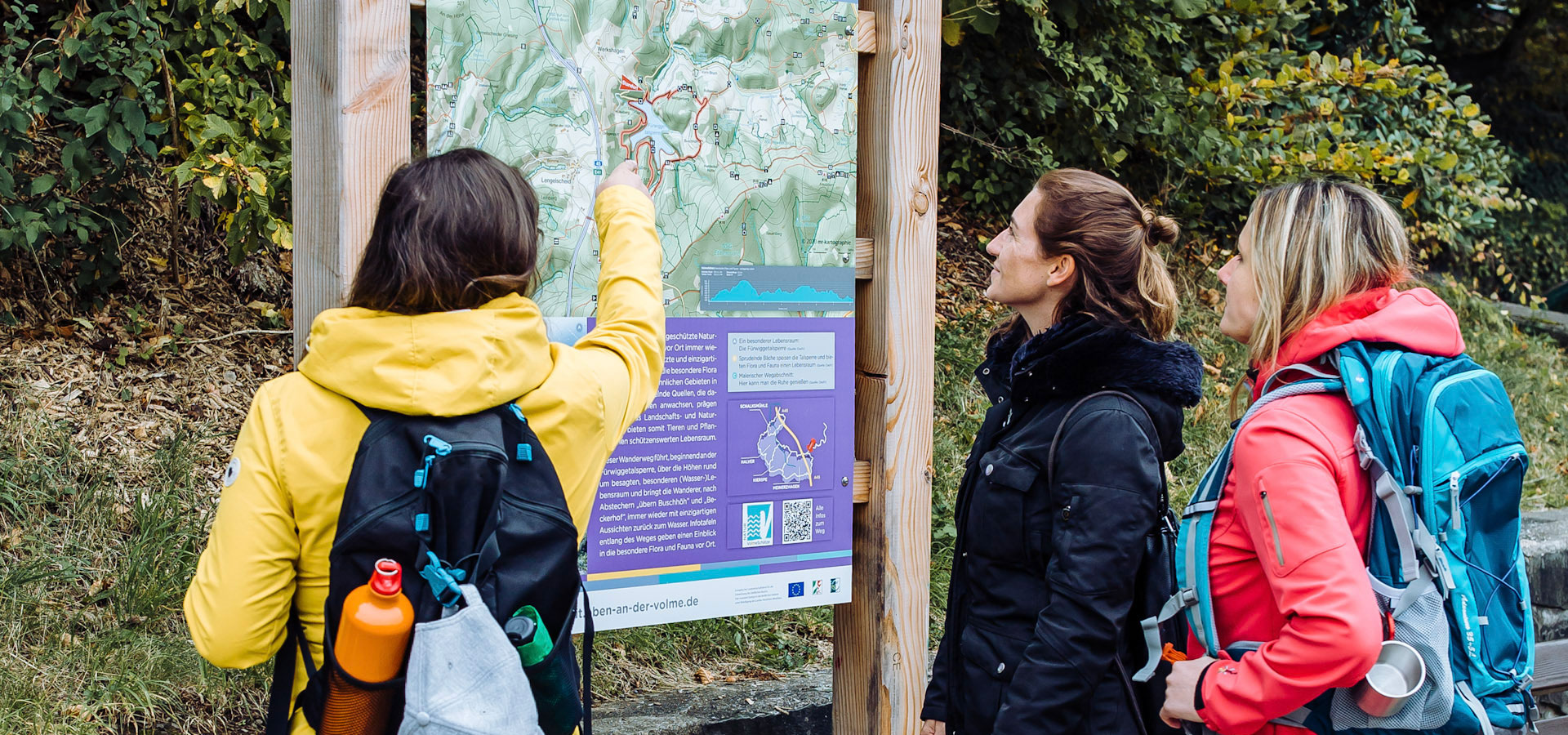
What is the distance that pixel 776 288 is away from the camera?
2723 mm

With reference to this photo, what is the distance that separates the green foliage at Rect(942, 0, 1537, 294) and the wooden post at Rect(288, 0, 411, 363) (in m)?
4.25

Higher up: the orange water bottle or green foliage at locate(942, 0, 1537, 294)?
green foliage at locate(942, 0, 1537, 294)

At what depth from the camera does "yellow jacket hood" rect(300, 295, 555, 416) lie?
5.25ft

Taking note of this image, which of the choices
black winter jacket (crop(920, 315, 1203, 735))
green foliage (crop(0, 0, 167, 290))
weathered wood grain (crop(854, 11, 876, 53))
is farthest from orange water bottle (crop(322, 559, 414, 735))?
green foliage (crop(0, 0, 167, 290))

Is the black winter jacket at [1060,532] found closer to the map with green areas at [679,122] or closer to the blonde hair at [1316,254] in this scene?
the blonde hair at [1316,254]

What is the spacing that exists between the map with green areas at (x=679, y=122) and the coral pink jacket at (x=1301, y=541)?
1.15 meters

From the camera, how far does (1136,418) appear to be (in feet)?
7.21

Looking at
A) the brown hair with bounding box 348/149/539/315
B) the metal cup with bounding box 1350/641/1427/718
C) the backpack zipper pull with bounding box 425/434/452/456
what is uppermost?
the brown hair with bounding box 348/149/539/315

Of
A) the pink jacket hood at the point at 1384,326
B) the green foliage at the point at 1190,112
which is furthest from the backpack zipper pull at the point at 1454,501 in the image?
the green foliage at the point at 1190,112

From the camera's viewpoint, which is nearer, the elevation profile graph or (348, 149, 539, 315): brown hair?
(348, 149, 539, 315): brown hair

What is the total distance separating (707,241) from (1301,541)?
1412mm

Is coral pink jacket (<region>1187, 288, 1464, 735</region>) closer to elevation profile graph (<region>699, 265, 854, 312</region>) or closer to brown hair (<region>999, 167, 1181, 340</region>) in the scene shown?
brown hair (<region>999, 167, 1181, 340</region>)

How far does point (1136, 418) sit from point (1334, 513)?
44 centimetres

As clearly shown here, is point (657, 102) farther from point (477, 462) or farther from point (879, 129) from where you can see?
point (477, 462)
